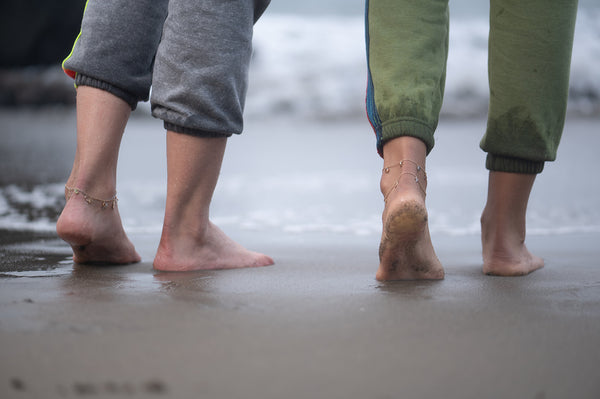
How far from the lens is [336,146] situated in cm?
566

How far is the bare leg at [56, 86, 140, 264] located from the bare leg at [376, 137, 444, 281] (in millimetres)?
578

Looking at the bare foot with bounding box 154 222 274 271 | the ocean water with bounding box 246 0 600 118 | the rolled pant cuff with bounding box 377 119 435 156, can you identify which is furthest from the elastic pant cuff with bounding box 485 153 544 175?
the ocean water with bounding box 246 0 600 118

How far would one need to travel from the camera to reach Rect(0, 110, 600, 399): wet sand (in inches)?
24.0

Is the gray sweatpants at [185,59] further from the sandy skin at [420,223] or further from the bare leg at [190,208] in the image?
the sandy skin at [420,223]

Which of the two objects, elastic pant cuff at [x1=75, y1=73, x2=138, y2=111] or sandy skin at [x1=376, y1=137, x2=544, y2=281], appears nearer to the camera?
sandy skin at [x1=376, y1=137, x2=544, y2=281]

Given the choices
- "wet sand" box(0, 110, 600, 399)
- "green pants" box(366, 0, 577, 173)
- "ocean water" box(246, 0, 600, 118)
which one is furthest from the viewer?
"ocean water" box(246, 0, 600, 118)

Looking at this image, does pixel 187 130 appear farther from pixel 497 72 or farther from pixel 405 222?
pixel 497 72

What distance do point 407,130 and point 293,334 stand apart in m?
0.50

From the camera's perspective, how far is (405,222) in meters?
1.03

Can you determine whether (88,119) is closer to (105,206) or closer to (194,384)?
(105,206)

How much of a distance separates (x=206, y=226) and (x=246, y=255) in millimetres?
114

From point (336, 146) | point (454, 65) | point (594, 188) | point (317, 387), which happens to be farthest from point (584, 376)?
point (454, 65)

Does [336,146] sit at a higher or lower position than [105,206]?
higher

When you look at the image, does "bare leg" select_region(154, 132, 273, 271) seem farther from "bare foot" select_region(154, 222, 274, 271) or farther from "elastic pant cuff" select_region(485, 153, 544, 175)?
"elastic pant cuff" select_region(485, 153, 544, 175)
